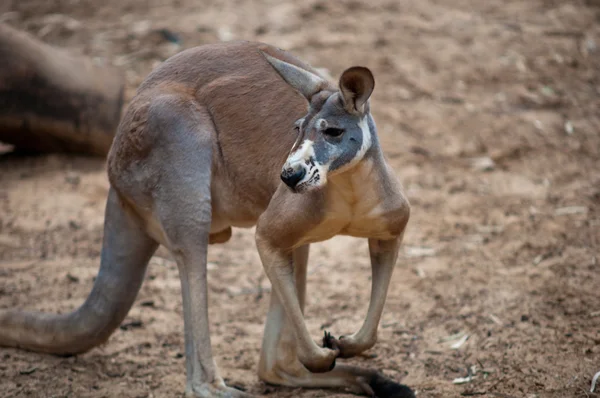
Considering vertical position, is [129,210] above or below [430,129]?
above

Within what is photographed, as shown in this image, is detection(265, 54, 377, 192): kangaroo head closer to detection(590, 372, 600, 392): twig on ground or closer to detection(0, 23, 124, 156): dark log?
detection(590, 372, 600, 392): twig on ground

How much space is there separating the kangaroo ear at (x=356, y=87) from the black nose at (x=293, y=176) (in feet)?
1.31

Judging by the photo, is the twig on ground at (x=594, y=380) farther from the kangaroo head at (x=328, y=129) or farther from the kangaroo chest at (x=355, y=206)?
the kangaroo head at (x=328, y=129)

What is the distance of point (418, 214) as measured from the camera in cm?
608

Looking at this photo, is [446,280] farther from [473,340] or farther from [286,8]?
[286,8]

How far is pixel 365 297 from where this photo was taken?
16.8 ft

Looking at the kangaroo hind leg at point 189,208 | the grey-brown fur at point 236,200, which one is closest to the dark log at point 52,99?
the grey-brown fur at point 236,200

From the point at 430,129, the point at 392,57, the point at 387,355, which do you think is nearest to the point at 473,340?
the point at 387,355

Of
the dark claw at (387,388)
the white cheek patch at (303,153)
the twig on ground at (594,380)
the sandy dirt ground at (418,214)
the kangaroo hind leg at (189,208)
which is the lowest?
the sandy dirt ground at (418,214)

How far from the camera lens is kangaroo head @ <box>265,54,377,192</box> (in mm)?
3016

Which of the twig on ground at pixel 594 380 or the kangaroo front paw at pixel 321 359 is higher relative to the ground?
the kangaroo front paw at pixel 321 359

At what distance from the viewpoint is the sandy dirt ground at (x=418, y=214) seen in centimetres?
425

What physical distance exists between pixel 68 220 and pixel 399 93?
3.20 metres

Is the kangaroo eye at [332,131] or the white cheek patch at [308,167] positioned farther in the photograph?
the kangaroo eye at [332,131]
